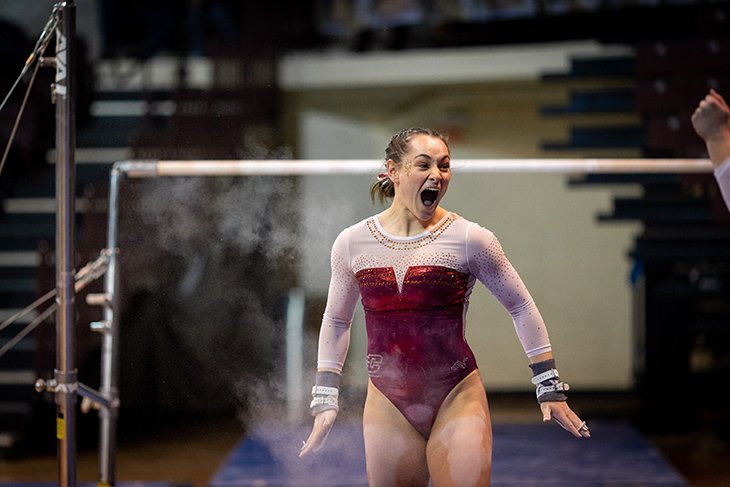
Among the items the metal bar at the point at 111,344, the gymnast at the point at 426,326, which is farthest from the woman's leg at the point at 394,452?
the metal bar at the point at 111,344

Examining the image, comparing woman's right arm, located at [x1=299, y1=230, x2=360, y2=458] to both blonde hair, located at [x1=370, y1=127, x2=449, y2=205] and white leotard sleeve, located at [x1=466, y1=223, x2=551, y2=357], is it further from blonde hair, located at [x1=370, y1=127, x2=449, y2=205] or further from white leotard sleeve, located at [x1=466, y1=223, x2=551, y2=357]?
white leotard sleeve, located at [x1=466, y1=223, x2=551, y2=357]

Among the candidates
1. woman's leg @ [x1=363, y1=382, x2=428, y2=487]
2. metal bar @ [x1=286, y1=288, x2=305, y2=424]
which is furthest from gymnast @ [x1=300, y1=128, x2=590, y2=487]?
metal bar @ [x1=286, y1=288, x2=305, y2=424]

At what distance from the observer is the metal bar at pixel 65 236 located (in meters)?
3.23

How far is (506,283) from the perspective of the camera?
293 cm

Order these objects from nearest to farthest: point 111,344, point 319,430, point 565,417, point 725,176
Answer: point 725,176
point 565,417
point 319,430
point 111,344

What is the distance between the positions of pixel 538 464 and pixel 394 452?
292cm

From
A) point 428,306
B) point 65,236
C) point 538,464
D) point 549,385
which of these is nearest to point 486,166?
point 428,306

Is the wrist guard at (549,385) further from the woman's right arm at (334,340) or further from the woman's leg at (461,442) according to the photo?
the woman's right arm at (334,340)

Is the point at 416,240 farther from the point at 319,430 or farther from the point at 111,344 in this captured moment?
the point at 111,344

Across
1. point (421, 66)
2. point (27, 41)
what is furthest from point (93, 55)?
point (421, 66)

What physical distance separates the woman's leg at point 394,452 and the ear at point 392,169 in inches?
28.1

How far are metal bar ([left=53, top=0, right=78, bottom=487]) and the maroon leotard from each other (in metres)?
1.05

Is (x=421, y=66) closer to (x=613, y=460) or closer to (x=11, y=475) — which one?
(x=613, y=460)

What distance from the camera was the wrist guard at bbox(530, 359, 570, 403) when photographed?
114 inches
